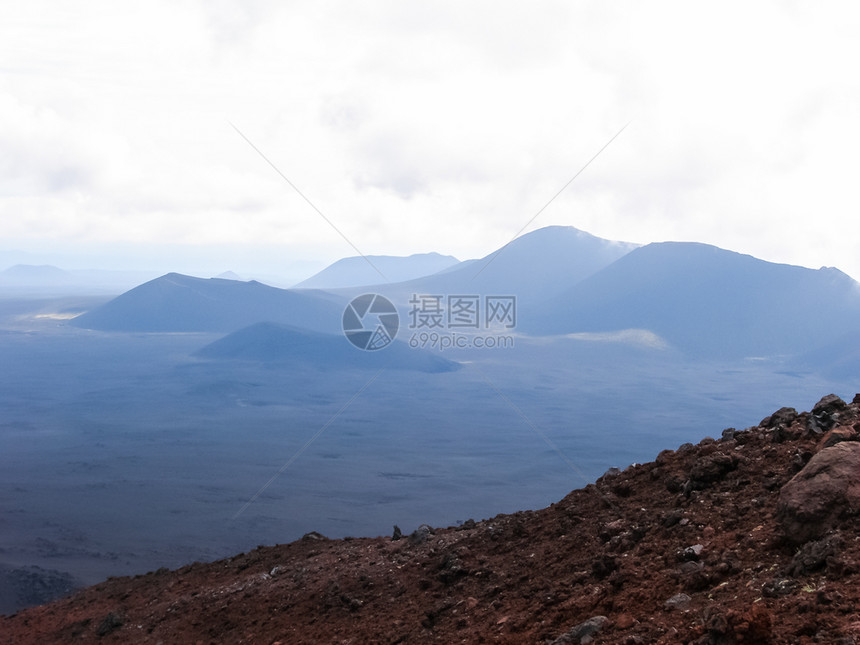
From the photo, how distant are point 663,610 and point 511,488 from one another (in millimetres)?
61648

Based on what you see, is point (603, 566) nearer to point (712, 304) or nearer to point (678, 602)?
point (678, 602)

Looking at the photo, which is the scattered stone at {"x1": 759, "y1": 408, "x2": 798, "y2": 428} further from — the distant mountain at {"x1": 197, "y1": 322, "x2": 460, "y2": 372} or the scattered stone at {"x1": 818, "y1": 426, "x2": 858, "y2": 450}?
the distant mountain at {"x1": 197, "y1": 322, "x2": 460, "y2": 372}

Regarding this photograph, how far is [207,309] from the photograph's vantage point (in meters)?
159

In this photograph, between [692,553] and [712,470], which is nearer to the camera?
[692,553]

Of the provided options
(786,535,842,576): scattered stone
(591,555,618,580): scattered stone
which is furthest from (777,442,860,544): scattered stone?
(591,555,618,580): scattered stone

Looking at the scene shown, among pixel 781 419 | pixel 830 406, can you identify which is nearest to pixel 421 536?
pixel 781 419

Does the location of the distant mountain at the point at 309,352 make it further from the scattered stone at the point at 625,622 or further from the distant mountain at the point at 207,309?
the scattered stone at the point at 625,622

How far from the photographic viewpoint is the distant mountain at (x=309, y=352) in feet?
410

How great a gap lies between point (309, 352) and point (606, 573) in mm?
123595

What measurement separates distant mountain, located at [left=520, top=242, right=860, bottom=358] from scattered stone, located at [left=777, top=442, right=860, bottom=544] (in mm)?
153965

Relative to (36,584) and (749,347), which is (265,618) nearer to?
(36,584)

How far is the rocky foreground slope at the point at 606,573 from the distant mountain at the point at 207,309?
A: 138248 millimetres

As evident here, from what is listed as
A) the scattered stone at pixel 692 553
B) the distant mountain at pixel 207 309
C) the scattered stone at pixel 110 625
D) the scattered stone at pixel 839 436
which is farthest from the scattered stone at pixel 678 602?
the distant mountain at pixel 207 309

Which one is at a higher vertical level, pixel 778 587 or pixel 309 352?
pixel 778 587
